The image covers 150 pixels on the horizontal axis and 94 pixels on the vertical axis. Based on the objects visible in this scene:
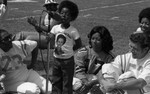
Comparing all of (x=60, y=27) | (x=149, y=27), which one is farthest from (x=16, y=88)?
(x=149, y=27)

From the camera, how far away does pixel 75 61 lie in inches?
178

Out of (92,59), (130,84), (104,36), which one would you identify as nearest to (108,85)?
(130,84)

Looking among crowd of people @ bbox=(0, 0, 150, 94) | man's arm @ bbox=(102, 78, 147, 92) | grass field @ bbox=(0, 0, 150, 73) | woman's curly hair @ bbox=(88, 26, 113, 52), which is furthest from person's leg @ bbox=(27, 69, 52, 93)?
grass field @ bbox=(0, 0, 150, 73)

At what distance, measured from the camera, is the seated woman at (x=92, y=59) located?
14.3 feet

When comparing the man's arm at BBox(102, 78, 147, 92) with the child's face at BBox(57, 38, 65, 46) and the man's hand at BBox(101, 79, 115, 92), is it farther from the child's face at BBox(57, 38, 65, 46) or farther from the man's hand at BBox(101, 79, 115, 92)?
the child's face at BBox(57, 38, 65, 46)

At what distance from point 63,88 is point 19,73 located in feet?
3.34

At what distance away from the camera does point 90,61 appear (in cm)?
449

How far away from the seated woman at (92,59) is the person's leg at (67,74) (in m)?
0.49

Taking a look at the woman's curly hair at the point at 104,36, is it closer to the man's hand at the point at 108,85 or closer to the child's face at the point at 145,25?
the child's face at the point at 145,25

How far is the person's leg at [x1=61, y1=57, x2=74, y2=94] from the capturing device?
4.98m

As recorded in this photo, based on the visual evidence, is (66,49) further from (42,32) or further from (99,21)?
(99,21)

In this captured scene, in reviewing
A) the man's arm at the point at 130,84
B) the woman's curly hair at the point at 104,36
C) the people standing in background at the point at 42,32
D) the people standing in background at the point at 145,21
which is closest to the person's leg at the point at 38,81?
the people standing in background at the point at 42,32

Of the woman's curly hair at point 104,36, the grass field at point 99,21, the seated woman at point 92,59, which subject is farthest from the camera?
the grass field at point 99,21

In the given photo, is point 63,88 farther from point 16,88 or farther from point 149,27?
point 149,27
